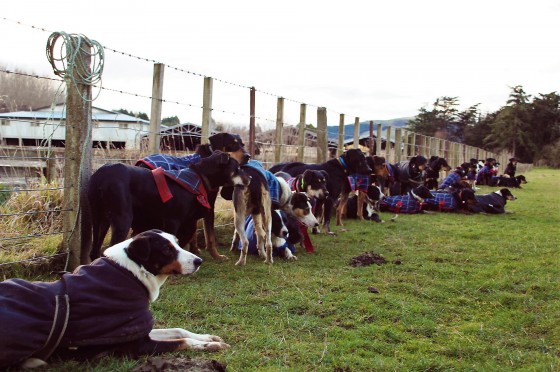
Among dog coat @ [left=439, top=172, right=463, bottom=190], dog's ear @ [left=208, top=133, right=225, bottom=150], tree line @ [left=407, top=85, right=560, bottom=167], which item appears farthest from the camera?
tree line @ [left=407, top=85, right=560, bottom=167]

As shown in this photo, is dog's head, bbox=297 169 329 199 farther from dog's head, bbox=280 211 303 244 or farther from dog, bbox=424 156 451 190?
dog, bbox=424 156 451 190

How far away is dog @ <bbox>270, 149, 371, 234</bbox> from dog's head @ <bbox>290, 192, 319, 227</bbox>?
4.73 ft

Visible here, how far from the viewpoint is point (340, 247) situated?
24.6 feet

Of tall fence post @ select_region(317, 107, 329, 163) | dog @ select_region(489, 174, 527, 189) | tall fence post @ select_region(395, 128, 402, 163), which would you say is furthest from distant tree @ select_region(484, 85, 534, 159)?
tall fence post @ select_region(317, 107, 329, 163)

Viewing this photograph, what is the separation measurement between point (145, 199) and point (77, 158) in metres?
0.82

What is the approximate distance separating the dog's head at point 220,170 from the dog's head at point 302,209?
1.31 m

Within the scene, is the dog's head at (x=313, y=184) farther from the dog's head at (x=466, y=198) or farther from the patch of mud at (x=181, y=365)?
the dog's head at (x=466, y=198)

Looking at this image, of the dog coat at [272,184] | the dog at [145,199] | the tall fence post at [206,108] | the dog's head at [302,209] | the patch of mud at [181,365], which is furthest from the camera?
the tall fence post at [206,108]

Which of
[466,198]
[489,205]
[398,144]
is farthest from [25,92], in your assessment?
[398,144]

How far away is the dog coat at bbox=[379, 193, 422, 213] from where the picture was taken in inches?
496

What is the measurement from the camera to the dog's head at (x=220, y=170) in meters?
5.93

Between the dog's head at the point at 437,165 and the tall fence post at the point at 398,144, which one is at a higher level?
the tall fence post at the point at 398,144

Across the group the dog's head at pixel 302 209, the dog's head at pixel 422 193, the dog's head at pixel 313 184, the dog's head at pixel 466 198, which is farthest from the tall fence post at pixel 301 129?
the dog's head at pixel 466 198

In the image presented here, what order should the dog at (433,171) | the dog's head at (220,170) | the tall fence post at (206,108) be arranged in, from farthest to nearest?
the dog at (433,171) < the tall fence post at (206,108) < the dog's head at (220,170)
